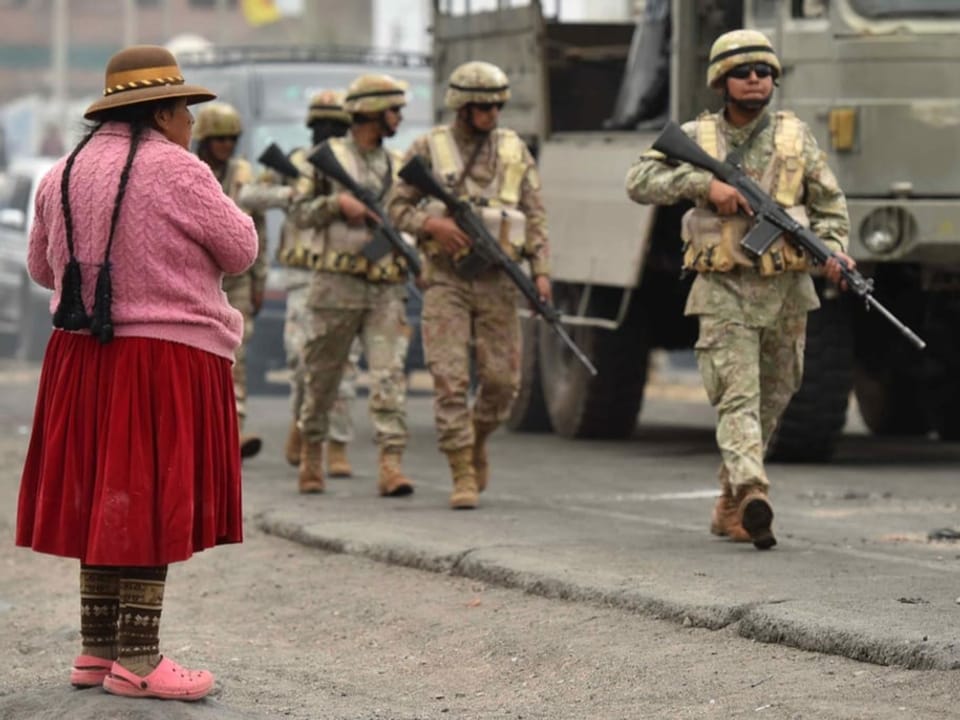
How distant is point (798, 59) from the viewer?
1270cm

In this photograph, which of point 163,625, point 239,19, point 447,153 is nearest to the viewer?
point 163,625

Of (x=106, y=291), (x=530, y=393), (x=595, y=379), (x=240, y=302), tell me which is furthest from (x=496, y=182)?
(x=530, y=393)

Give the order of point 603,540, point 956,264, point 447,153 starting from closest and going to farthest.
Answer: point 603,540, point 447,153, point 956,264

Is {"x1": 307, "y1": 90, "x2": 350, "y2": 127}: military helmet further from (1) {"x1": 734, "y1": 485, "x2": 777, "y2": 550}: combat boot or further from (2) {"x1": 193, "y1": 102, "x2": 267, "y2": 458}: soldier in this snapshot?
(1) {"x1": 734, "y1": 485, "x2": 777, "y2": 550}: combat boot

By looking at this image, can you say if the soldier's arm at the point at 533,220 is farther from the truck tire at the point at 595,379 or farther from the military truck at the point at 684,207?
the truck tire at the point at 595,379

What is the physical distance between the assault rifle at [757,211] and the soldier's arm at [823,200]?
0.44 ft

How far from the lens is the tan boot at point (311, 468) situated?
12015mm

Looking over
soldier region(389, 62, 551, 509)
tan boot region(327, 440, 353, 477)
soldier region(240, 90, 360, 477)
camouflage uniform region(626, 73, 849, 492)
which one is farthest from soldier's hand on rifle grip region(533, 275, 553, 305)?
tan boot region(327, 440, 353, 477)

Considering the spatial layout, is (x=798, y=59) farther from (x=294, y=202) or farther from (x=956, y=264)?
(x=294, y=202)

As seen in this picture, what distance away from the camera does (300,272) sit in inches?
516

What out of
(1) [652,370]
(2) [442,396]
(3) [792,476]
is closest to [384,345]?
(2) [442,396]

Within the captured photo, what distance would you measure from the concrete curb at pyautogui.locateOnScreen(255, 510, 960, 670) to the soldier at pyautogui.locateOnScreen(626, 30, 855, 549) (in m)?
0.87

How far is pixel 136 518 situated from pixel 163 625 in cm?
233

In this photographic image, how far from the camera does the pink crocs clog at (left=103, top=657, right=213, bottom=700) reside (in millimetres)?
6379
